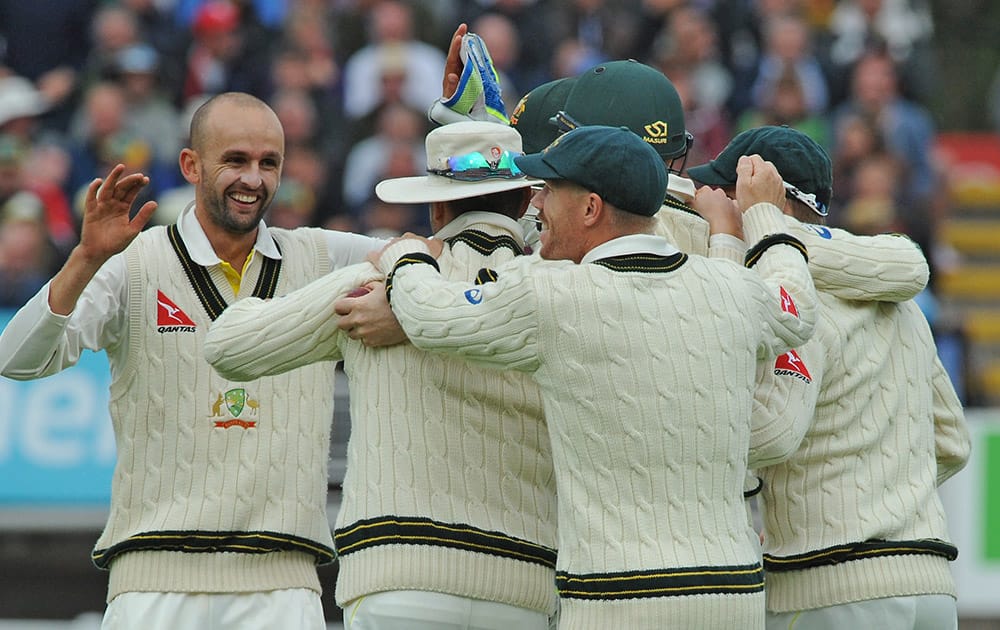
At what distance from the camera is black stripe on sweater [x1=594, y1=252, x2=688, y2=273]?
430cm

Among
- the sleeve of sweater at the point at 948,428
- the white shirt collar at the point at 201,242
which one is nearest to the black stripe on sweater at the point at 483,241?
the white shirt collar at the point at 201,242

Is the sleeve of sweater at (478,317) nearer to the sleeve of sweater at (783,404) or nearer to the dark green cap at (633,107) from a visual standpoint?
the sleeve of sweater at (783,404)

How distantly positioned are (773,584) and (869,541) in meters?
0.29

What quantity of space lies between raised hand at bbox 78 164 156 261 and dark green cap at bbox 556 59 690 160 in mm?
1171

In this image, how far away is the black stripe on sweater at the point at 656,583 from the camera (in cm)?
420

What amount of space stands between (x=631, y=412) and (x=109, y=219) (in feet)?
5.04

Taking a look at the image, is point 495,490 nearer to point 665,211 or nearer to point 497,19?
point 665,211

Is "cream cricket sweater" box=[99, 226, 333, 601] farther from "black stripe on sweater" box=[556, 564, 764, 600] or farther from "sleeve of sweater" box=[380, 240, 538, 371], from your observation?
"black stripe on sweater" box=[556, 564, 764, 600]

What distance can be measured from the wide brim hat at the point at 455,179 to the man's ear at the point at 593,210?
373 mm

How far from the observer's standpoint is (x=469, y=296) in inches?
169

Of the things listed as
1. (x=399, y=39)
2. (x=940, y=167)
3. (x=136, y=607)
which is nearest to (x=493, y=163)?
(x=136, y=607)

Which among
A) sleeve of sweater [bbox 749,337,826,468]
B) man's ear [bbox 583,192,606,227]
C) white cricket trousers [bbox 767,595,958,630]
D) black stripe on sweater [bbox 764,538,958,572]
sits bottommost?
white cricket trousers [bbox 767,595,958,630]

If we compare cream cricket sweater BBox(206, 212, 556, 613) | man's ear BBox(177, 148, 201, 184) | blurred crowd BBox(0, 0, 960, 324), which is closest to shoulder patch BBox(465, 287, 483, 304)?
cream cricket sweater BBox(206, 212, 556, 613)

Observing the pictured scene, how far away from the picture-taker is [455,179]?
4738 millimetres
